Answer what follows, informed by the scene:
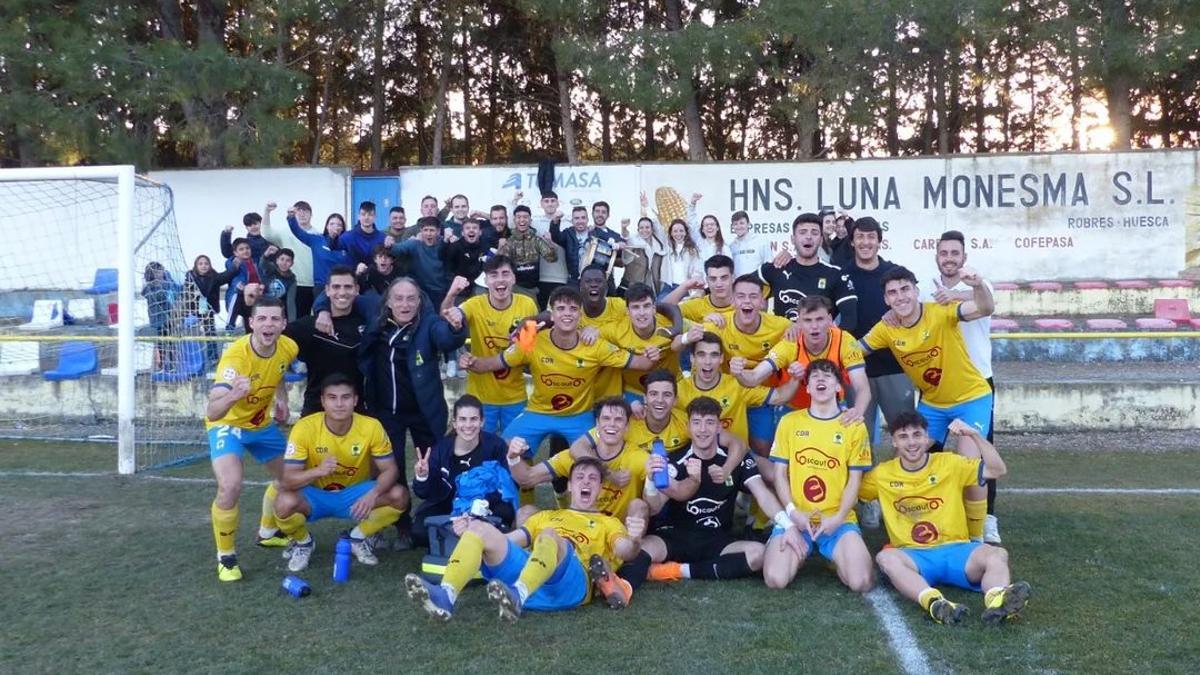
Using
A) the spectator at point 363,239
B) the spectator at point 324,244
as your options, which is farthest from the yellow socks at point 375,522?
the spectator at point 324,244

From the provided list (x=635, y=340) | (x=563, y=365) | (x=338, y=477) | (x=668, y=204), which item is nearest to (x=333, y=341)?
(x=338, y=477)

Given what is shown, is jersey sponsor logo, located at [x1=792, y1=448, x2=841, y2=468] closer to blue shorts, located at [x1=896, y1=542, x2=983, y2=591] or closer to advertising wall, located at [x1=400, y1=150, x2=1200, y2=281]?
blue shorts, located at [x1=896, y1=542, x2=983, y2=591]

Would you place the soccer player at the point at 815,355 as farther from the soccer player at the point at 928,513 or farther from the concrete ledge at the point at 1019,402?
the concrete ledge at the point at 1019,402

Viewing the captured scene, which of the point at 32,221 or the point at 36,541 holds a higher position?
the point at 32,221

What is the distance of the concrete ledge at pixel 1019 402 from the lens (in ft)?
34.6

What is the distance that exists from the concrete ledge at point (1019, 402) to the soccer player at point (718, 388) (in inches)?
191

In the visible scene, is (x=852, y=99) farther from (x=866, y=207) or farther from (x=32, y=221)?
(x=32, y=221)

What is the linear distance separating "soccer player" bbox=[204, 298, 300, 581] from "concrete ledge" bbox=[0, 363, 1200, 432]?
4.56 meters

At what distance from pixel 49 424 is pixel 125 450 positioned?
3.53 m

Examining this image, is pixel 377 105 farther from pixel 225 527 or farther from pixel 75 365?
pixel 225 527

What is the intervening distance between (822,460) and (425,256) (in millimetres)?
4836

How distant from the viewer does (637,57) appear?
19297 mm

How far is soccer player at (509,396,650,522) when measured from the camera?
6008mm

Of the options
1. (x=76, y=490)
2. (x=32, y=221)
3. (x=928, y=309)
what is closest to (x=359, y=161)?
(x=32, y=221)
